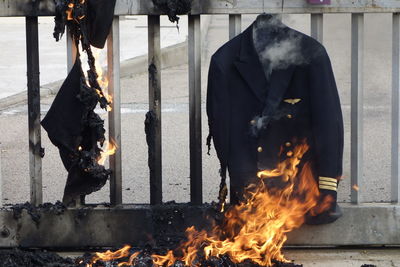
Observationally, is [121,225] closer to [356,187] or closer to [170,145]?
[356,187]

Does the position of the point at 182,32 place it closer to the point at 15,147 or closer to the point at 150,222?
the point at 15,147

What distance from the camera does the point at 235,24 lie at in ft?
17.9

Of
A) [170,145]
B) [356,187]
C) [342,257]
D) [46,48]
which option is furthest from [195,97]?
[46,48]

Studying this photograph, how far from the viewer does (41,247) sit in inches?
219

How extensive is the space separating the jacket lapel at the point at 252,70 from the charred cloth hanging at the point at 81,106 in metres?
0.76

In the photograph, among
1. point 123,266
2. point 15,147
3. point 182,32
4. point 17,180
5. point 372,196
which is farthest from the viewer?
point 182,32

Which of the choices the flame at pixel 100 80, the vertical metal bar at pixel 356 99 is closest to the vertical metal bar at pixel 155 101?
the flame at pixel 100 80

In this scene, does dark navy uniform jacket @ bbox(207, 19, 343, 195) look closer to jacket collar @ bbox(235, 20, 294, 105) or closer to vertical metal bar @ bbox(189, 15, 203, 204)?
jacket collar @ bbox(235, 20, 294, 105)

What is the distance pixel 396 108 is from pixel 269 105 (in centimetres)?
79

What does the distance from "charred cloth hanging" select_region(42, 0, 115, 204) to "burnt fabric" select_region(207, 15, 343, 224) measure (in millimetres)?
635

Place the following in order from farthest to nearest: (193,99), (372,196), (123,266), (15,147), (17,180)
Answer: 1. (15,147)
2. (17,180)
3. (372,196)
4. (193,99)
5. (123,266)

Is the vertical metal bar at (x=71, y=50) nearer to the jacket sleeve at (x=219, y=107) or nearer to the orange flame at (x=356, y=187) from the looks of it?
the jacket sleeve at (x=219, y=107)

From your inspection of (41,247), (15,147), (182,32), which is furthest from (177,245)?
(182,32)

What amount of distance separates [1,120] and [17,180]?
242cm
